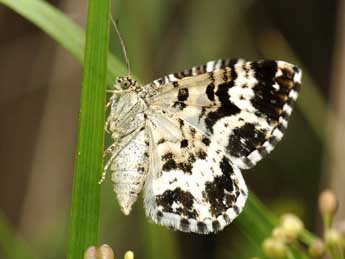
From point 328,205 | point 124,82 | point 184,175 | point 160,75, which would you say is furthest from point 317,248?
point 160,75

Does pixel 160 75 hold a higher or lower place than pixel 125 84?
higher

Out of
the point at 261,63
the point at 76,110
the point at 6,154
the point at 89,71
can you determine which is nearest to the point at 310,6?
the point at 76,110

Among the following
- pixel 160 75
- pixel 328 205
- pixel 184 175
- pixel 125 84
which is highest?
pixel 160 75

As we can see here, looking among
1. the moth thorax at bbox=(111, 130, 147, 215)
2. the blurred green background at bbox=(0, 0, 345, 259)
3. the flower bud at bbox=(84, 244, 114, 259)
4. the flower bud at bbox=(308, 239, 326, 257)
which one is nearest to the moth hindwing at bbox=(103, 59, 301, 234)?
the moth thorax at bbox=(111, 130, 147, 215)

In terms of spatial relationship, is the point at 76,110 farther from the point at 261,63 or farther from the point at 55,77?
the point at 261,63

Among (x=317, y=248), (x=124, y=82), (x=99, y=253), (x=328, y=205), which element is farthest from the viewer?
(x=124, y=82)

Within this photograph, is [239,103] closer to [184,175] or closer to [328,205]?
[184,175]
